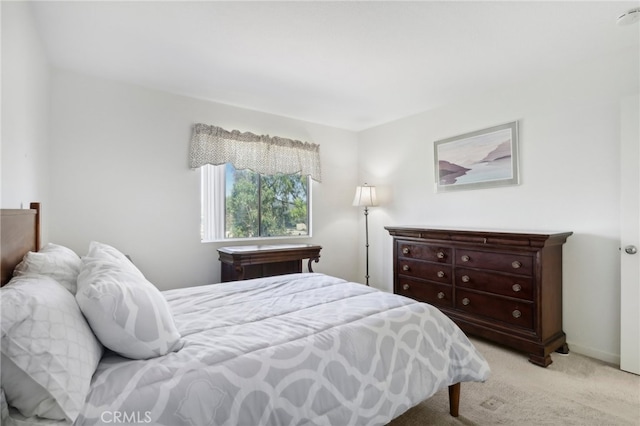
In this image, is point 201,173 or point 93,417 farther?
point 201,173

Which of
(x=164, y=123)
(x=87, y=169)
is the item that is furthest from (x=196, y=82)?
(x=87, y=169)

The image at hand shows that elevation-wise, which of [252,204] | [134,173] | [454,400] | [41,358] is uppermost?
[134,173]

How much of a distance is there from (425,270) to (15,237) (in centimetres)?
313

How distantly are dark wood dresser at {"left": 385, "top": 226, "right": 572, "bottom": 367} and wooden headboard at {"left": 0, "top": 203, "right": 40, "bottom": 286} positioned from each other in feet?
9.89

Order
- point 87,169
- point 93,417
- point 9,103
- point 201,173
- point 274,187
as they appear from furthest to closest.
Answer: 1. point 274,187
2. point 201,173
3. point 87,169
4. point 9,103
5. point 93,417

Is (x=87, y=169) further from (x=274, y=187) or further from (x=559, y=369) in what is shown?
(x=559, y=369)

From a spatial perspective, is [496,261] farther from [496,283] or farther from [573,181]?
[573,181]

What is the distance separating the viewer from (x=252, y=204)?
13.0ft

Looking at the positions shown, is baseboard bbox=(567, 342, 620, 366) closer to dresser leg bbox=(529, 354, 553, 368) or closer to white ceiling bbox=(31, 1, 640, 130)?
dresser leg bbox=(529, 354, 553, 368)

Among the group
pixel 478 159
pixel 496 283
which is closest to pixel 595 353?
pixel 496 283

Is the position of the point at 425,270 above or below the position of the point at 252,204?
below

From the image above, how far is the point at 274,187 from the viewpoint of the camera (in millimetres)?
A: 4141

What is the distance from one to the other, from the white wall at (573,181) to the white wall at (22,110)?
370 cm

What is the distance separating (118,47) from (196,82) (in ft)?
2.39
